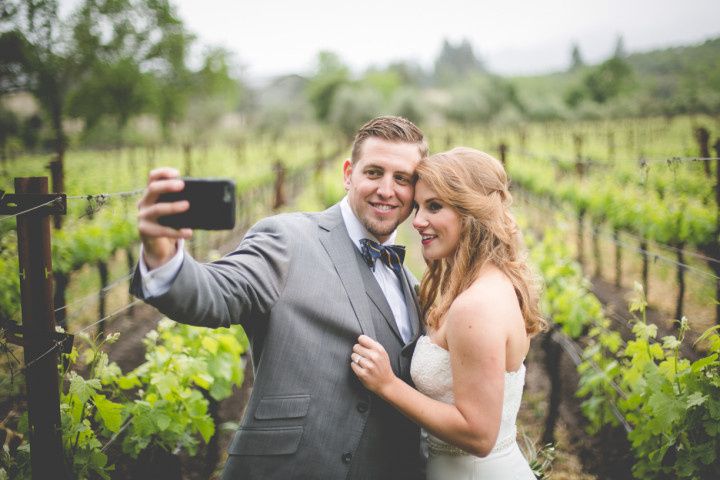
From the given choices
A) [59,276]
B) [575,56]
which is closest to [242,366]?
[59,276]

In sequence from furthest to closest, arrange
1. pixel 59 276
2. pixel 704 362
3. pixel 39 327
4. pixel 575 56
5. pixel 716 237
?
pixel 575 56
pixel 716 237
pixel 59 276
pixel 704 362
pixel 39 327

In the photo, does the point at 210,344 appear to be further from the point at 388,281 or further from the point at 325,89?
the point at 325,89

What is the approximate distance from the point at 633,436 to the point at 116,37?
4396 centimetres

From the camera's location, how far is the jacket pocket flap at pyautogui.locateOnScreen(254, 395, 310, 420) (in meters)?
1.72

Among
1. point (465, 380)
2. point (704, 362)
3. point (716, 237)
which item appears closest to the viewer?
point (465, 380)

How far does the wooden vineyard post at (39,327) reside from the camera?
5.87ft

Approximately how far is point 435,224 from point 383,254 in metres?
0.29

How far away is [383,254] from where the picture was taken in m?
2.16

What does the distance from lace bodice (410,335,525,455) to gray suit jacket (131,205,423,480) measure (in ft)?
0.70

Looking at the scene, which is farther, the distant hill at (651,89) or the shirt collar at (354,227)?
the distant hill at (651,89)

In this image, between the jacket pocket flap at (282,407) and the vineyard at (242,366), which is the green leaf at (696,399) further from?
the jacket pocket flap at (282,407)

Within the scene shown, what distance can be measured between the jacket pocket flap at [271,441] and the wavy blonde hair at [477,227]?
77 centimetres

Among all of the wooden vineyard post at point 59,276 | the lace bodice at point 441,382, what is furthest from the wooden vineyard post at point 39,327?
the wooden vineyard post at point 59,276

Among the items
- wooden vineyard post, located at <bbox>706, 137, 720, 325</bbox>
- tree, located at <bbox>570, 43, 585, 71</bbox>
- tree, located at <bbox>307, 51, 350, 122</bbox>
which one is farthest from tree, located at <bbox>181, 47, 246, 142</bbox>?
tree, located at <bbox>570, 43, 585, 71</bbox>
